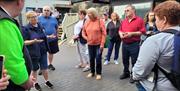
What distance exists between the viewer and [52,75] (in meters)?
9.25

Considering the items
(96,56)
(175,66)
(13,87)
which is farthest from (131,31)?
(13,87)

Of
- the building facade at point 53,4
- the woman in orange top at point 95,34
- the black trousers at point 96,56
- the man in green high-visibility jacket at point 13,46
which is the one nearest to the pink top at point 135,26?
the woman in orange top at point 95,34

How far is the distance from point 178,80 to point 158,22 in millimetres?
613

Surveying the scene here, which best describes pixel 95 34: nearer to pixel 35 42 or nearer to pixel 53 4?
pixel 35 42

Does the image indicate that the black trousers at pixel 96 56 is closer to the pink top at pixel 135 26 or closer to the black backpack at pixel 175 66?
the pink top at pixel 135 26

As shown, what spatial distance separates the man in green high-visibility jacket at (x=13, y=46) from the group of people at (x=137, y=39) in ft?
3.93

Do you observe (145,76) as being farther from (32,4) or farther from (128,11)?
(32,4)

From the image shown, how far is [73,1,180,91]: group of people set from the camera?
3.46 meters

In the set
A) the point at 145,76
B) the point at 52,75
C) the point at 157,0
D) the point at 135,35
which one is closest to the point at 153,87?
the point at 145,76

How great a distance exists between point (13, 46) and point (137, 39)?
5380mm

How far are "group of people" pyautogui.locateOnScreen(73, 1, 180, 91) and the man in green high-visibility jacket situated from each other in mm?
1199

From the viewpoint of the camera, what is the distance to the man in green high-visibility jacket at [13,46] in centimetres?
281

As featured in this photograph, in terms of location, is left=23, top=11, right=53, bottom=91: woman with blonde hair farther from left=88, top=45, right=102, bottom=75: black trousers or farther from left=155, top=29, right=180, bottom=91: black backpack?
left=155, top=29, right=180, bottom=91: black backpack

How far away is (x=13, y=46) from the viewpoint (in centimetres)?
285
